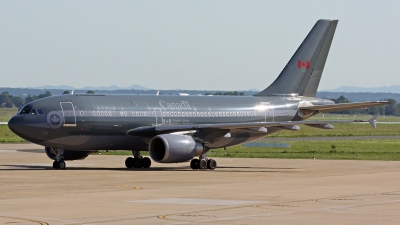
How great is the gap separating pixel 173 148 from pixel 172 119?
406 cm

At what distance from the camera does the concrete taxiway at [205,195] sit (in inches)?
816

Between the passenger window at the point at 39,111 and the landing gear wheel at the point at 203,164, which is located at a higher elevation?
the passenger window at the point at 39,111

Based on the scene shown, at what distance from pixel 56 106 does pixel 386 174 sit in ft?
52.3

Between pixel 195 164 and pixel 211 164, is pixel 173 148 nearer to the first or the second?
pixel 195 164

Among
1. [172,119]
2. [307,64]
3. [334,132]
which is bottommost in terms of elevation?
[334,132]

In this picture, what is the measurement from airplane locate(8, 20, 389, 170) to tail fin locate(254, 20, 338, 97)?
2.3 inches

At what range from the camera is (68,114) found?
40375 mm

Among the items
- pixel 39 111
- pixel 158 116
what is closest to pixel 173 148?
pixel 158 116

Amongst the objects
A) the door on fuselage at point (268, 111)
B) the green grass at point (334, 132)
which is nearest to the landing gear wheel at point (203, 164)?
the door on fuselage at point (268, 111)

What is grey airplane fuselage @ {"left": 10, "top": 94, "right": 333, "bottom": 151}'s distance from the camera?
132 feet

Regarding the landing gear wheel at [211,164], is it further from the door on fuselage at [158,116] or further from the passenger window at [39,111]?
the passenger window at [39,111]

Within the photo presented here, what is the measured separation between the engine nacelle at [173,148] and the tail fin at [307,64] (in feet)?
31.5

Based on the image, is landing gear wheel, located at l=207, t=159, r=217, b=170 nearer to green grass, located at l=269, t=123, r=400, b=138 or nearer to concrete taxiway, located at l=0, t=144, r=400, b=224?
concrete taxiway, located at l=0, t=144, r=400, b=224

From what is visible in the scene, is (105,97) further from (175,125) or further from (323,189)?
(323,189)
